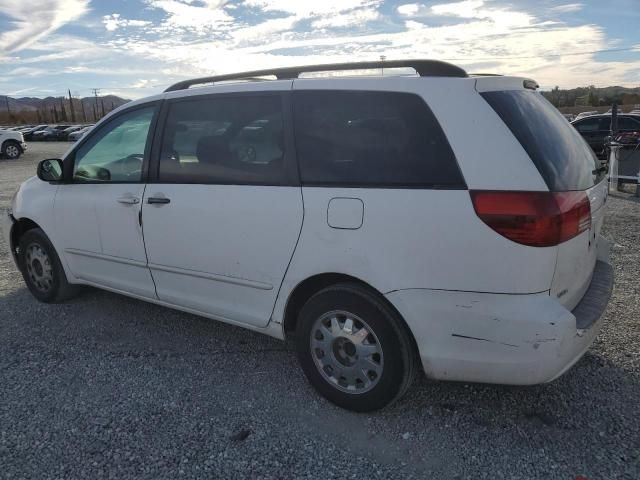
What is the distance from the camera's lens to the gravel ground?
2613mm

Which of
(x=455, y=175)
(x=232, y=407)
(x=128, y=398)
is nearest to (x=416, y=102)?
(x=455, y=175)

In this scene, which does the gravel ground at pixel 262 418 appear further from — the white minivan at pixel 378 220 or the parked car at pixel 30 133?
the parked car at pixel 30 133

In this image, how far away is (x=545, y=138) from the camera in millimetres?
2697

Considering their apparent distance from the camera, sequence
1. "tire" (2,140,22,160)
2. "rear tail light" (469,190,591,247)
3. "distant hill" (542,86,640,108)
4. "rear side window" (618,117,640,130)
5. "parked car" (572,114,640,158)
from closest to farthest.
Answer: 1. "rear tail light" (469,190,591,247)
2. "parked car" (572,114,640,158)
3. "rear side window" (618,117,640,130)
4. "tire" (2,140,22,160)
5. "distant hill" (542,86,640,108)

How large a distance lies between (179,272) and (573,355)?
241cm

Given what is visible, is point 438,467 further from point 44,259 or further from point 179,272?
point 44,259

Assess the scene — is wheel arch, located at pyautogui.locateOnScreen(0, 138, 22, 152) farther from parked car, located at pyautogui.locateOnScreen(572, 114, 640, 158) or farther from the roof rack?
the roof rack

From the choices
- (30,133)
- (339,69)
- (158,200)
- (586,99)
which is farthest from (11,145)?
(586,99)

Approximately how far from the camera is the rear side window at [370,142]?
265 centimetres

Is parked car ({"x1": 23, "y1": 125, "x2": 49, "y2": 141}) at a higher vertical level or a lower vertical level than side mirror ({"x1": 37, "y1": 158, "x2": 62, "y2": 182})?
lower

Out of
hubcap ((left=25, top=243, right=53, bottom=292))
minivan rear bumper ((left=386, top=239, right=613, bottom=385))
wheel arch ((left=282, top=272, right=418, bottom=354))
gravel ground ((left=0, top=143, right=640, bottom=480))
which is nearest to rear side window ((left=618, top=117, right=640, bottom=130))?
gravel ground ((left=0, top=143, right=640, bottom=480))

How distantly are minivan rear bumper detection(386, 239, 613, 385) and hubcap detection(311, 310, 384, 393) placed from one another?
276 millimetres

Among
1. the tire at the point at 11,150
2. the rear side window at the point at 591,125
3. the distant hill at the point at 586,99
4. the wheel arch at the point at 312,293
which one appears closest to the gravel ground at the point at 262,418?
the wheel arch at the point at 312,293

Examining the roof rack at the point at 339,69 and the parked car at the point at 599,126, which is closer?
the roof rack at the point at 339,69
